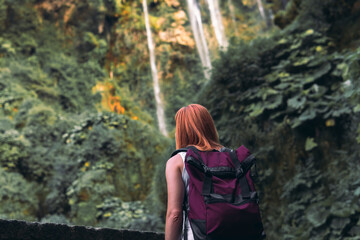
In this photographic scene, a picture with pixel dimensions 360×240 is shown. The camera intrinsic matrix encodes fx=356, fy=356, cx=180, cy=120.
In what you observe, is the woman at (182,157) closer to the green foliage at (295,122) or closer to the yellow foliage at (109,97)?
the green foliage at (295,122)

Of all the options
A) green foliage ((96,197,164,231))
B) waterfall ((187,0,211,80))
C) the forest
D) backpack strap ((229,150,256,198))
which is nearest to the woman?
backpack strap ((229,150,256,198))

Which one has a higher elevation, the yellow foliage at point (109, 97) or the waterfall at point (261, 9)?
the waterfall at point (261, 9)

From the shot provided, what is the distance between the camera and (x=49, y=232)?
5.93 feet

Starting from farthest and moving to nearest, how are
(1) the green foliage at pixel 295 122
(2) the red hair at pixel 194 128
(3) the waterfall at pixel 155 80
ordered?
(3) the waterfall at pixel 155 80 < (1) the green foliage at pixel 295 122 < (2) the red hair at pixel 194 128

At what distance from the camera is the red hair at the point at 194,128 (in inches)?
72.8

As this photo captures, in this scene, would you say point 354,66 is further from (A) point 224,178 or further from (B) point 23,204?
(B) point 23,204

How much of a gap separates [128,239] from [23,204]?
7.85 m

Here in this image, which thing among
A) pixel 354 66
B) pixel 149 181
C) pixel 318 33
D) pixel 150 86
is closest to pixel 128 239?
pixel 354 66

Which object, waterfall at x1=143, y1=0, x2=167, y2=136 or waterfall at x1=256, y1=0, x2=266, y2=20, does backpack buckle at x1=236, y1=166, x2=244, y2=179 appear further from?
waterfall at x1=256, y1=0, x2=266, y2=20

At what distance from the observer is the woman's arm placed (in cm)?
163

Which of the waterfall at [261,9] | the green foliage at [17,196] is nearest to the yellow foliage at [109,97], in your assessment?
the green foliage at [17,196]

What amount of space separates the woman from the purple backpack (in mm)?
58

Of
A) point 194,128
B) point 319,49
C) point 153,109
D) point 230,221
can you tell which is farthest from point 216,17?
point 230,221

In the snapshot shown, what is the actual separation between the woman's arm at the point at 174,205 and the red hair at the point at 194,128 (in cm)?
21
